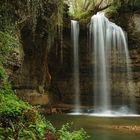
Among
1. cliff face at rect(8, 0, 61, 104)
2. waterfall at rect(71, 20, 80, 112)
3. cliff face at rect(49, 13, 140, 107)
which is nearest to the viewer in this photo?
cliff face at rect(8, 0, 61, 104)

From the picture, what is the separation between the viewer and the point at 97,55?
2805 centimetres

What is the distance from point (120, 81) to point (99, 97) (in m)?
2.06

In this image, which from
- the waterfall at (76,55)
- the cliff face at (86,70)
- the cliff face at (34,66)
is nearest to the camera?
the cliff face at (34,66)

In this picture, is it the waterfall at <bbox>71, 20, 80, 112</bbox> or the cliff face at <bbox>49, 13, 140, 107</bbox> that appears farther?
the cliff face at <bbox>49, 13, 140, 107</bbox>

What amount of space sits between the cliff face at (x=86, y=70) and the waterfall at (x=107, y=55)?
13.1 inches

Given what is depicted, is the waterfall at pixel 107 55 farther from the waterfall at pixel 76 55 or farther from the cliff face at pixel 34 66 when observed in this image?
the cliff face at pixel 34 66

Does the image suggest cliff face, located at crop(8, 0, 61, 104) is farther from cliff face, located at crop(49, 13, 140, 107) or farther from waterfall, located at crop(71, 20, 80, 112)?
waterfall, located at crop(71, 20, 80, 112)

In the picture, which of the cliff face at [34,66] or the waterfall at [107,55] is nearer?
the cliff face at [34,66]

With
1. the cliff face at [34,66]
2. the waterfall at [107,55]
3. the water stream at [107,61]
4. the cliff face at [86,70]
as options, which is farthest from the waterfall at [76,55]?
the cliff face at [34,66]

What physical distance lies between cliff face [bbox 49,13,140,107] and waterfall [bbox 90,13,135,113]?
1.09 ft

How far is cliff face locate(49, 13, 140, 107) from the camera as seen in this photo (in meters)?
27.7

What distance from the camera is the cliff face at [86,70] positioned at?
27688 mm

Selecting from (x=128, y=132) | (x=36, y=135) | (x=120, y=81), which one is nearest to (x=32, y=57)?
(x=120, y=81)

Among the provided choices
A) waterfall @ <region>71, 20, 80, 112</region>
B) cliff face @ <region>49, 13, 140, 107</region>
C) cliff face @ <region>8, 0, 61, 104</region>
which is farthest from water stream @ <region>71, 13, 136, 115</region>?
cliff face @ <region>8, 0, 61, 104</region>
